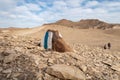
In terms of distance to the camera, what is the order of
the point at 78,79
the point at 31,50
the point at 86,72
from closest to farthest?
1. the point at 78,79
2. the point at 86,72
3. the point at 31,50

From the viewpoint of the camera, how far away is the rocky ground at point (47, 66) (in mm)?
5348

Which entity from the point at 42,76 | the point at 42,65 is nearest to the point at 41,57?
the point at 42,65

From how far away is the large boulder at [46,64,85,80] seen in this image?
529 cm

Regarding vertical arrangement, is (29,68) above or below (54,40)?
below

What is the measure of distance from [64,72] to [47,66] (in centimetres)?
46

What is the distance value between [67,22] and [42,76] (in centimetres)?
6141

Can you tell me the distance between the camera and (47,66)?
5.60 meters

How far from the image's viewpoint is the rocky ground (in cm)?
535

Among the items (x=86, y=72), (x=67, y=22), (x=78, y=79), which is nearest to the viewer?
(x=78, y=79)

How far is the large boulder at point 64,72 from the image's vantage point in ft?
17.4

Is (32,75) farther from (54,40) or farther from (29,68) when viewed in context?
(54,40)

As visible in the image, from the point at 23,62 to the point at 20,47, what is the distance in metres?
1.00

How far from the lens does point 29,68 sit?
5566 millimetres

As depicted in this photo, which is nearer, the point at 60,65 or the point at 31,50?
the point at 60,65
